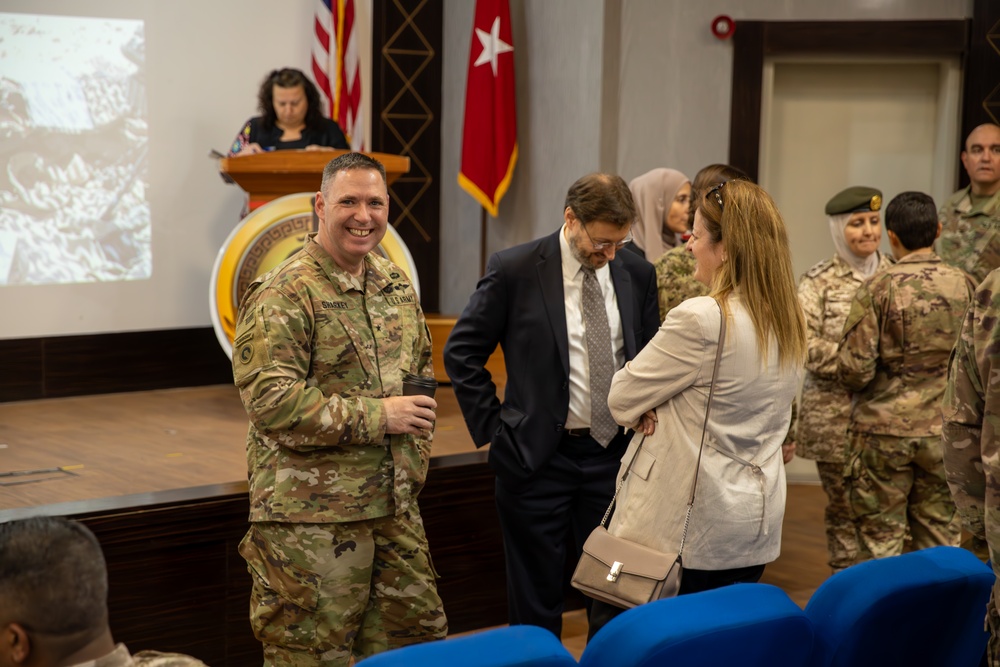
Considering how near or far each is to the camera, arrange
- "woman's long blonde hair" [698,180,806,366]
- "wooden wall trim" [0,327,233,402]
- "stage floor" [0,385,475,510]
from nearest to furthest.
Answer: "woman's long blonde hair" [698,180,806,366]
"stage floor" [0,385,475,510]
"wooden wall trim" [0,327,233,402]

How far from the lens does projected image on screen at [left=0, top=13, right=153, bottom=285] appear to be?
6.05m

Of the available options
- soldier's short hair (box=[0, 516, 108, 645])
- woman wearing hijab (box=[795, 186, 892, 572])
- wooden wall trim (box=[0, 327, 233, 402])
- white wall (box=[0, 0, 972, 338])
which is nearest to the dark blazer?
woman wearing hijab (box=[795, 186, 892, 572])

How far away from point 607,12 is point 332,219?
389 centimetres

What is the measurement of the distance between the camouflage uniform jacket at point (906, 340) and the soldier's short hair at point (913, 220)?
0.16 ft

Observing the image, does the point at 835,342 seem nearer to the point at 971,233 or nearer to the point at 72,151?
the point at 971,233

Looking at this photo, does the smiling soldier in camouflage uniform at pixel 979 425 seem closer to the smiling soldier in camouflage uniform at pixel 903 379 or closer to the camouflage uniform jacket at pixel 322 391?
the camouflage uniform jacket at pixel 322 391

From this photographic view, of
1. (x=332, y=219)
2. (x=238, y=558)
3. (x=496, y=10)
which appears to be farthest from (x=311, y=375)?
(x=496, y=10)

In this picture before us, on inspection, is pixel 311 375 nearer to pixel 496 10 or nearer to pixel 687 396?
pixel 687 396

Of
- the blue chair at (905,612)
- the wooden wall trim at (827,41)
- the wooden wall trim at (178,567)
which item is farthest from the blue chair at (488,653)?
the wooden wall trim at (827,41)

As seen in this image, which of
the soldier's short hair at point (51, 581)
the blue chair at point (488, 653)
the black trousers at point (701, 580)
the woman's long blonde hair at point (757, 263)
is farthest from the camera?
the black trousers at point (701, 580)

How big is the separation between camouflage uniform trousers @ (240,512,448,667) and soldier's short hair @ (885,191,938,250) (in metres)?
2.13

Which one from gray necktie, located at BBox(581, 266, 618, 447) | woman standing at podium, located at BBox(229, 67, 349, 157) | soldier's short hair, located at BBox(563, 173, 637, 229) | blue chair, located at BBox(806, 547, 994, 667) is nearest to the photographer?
blue chair, located at BBox(806, 547, 994, 667)

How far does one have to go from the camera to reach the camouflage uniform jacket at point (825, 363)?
14.1 ft

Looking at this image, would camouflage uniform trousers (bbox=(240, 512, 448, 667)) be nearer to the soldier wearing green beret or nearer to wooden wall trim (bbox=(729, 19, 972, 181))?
the soldier wearing green beret
